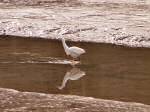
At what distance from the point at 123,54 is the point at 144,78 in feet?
11.1

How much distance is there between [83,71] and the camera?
1627 centimetres

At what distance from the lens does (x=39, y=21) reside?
25578 mm

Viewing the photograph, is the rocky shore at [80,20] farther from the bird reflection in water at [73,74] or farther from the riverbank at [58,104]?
the bird reflection in water at [73,74]

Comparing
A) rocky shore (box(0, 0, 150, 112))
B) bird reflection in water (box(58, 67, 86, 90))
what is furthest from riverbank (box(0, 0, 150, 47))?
bird reflection in water (box(58, 67, 86, 90))

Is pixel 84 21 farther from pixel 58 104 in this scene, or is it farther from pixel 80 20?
pixel 58 104

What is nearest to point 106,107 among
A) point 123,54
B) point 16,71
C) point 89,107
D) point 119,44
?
point 89,107

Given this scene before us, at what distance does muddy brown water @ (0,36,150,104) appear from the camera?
46.1ft

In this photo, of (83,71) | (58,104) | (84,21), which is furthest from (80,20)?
(58,104)

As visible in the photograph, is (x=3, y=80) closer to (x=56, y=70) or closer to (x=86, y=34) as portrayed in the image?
(x=56, y=70)

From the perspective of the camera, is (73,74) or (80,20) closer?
(73,74)

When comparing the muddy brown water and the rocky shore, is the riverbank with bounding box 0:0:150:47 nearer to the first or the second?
the rocky shore

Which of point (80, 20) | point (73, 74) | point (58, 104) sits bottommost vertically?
point (80, 20)

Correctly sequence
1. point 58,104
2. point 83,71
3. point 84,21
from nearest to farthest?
point 58,104 < point 83,71 < point 84,21

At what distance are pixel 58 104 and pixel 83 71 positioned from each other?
387 cm
